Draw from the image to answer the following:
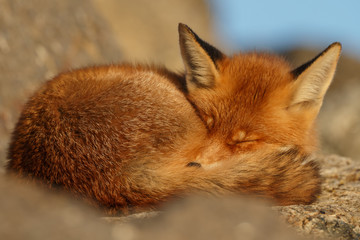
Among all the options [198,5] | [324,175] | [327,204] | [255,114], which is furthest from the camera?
[198,5]

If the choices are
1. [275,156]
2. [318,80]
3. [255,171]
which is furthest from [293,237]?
[318,80]

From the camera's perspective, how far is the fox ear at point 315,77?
363 centimetres

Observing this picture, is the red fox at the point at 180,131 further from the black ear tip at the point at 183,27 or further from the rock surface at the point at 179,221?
the rock surface at the point at 179,221

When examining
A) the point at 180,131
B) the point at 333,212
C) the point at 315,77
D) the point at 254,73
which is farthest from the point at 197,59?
the point at 333,212

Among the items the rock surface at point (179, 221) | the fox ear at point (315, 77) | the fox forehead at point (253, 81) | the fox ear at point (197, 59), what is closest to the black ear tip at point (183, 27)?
the fox ear at point (197, 59)

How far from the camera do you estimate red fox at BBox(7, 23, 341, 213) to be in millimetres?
2770

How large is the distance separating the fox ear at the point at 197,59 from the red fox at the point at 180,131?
0.01 meters

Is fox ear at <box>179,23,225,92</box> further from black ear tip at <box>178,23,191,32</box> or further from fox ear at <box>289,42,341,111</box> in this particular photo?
fox ear at <box>289,42,341,111</box>

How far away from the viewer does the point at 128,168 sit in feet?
9.19

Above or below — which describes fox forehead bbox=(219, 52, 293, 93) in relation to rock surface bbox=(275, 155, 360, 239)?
above

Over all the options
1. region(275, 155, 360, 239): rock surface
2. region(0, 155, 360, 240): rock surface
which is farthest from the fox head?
region(0, 155, 360, 240): rock surface

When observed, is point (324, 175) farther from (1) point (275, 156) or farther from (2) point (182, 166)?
(2) point (182, 166)

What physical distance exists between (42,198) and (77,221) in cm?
45

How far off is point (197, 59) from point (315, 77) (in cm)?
111
